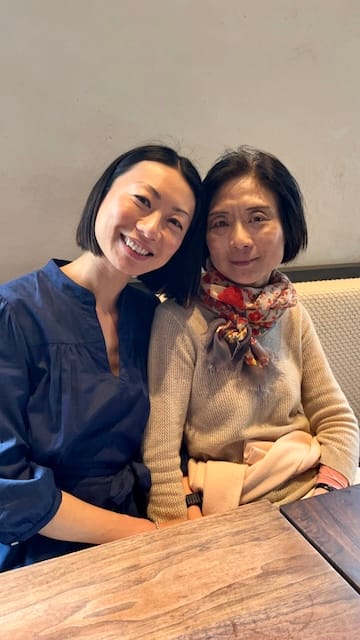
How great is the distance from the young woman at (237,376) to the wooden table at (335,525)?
0.86 ft

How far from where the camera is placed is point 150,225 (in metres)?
0.98

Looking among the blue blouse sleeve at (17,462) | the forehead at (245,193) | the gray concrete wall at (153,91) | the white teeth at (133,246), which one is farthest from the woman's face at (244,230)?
the blue blouse sleeve at (17,462)

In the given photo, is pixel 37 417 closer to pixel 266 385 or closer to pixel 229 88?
pixel 266 385

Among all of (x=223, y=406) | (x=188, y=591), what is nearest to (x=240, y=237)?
(x=223, y=406)

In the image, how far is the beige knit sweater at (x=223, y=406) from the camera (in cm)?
109

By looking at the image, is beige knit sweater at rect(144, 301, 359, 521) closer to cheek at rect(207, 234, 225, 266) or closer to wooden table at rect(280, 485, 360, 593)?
cheek at rect(207, 234, 225, 266)

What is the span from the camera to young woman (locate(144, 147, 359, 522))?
110 cm

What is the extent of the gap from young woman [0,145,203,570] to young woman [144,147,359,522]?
61 millimetres

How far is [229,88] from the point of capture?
4.58 feet

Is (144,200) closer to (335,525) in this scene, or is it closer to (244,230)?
(244,230)

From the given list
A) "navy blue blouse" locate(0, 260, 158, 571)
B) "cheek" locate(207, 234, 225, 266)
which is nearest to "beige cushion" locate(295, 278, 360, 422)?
"cheek" locate(207, 234, 225, 266)

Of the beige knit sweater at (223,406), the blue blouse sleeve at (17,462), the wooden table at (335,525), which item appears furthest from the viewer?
the beige knit sweater at (223,406)

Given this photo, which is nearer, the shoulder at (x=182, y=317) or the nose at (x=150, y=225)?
the nose at (x=150, y=225)

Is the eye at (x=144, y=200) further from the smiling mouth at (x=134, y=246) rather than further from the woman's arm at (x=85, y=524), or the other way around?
the woman's arm at (x=85, y=524)
